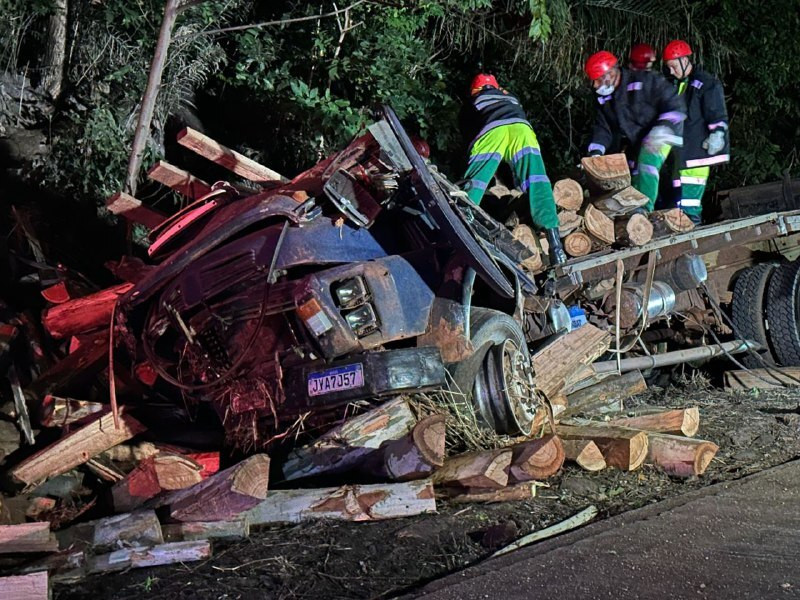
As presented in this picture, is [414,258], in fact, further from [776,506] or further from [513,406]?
[776,506]

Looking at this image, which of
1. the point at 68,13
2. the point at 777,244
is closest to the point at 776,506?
the point at 777,244

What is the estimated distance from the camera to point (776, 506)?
3971 mm

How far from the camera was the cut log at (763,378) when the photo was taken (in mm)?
7176

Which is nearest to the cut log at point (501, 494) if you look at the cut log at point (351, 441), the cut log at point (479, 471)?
the cut log at point (479, 471)

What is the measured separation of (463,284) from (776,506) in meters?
1.89

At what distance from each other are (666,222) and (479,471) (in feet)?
12.0

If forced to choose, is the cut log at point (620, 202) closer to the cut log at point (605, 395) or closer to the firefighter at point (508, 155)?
the firefighter at point (508, 155)

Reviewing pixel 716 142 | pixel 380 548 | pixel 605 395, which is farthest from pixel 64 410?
pixel 716 142

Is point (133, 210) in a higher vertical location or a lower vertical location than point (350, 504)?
higher

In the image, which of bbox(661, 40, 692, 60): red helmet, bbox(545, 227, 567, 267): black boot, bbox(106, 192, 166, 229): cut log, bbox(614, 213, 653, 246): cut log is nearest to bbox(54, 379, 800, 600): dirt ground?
bbox(545, 227, 567, 267): black boot

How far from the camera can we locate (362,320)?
4.28 m

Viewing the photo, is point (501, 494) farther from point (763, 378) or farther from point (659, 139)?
point (659, 139)

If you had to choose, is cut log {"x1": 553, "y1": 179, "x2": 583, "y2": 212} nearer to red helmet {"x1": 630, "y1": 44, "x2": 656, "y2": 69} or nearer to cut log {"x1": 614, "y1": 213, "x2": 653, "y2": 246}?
cut log {"x1": 614, "y1": 213, "x2": 653, "y2": 246}

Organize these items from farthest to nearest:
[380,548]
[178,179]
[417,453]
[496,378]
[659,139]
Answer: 1. [659,139]
2. [178,179]
3. [496,378]
4. [417,453]
5. [380,548]
